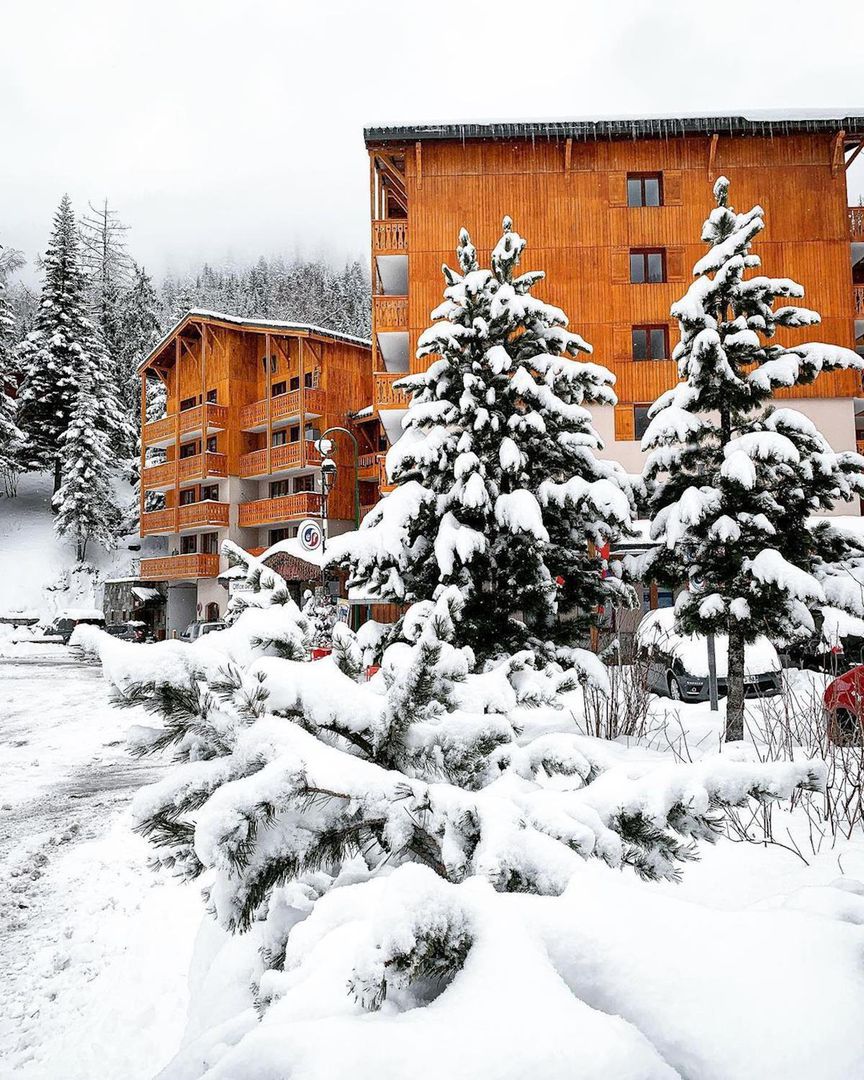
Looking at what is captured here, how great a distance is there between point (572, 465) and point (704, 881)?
648cm

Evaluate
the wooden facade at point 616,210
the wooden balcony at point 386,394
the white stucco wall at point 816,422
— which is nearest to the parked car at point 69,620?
the wooden balcony at point 386,394

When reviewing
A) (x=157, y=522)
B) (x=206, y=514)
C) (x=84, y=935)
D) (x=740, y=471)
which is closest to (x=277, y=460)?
(x=206, y=514)

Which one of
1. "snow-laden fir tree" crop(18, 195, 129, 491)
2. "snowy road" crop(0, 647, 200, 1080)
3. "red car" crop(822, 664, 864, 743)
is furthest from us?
"snow-laden fir tree" crop(18, 195, 129, 491)

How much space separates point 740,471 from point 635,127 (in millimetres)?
21982

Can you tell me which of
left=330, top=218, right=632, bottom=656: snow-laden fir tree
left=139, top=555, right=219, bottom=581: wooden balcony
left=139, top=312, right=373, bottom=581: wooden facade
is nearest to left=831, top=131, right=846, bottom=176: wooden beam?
left=330, top=218, right=632, bottom=656: snow-laden fir tree

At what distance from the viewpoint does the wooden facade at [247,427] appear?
126 ft

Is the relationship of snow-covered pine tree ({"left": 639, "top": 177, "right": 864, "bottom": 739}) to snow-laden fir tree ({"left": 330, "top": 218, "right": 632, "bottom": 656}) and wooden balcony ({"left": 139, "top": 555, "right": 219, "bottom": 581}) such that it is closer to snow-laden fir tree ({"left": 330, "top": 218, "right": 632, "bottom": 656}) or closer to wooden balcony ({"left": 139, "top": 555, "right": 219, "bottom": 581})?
snow-laden fir tree ({"left": 330, "top": 218, "right": 632, "bottom": 656})

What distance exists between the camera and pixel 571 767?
92.4 inches

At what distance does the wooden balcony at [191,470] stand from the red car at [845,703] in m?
36.5

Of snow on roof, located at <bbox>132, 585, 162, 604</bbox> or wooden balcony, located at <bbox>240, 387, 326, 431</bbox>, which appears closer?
wooden balcony, located at <bbox>240, 387, 326, 431</bbox>

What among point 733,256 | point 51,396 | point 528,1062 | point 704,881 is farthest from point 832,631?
point 51,396

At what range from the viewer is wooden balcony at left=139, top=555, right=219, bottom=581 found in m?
39.8

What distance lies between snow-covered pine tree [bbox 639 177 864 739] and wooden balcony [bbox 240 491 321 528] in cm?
2709

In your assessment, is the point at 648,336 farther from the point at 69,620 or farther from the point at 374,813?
the point at 69,620
